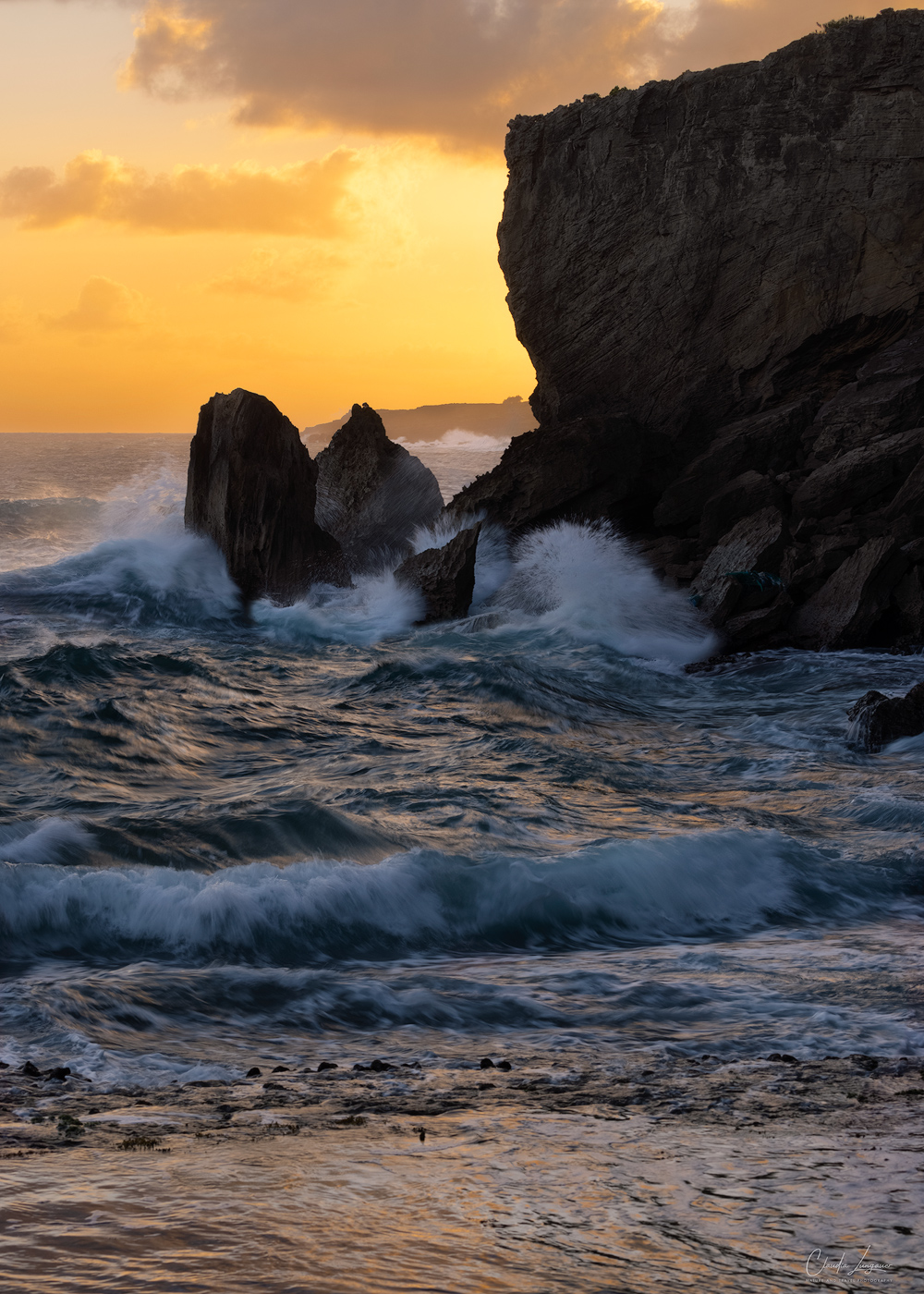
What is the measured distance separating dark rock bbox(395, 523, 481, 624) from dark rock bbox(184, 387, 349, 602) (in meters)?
3.55

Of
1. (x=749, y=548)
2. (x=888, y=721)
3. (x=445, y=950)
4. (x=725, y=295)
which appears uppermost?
(x=725, y=295)

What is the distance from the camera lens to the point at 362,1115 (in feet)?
12.0

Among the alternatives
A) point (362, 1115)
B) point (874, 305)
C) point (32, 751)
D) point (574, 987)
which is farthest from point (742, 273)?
point (362, 1115)

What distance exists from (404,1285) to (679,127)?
2322 cm

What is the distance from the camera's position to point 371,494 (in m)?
25.0

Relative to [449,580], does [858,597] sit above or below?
above

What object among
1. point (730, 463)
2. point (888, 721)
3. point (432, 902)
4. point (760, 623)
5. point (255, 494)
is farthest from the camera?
point (255, 494)

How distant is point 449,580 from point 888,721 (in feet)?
33.1

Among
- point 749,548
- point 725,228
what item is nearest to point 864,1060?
point 749,548

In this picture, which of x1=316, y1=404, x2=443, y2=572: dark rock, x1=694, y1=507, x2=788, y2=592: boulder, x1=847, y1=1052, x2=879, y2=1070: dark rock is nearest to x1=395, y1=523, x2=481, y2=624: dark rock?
x1=694, y1=507, x2=788, y2=592: boulder

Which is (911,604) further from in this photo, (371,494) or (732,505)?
(371,494)

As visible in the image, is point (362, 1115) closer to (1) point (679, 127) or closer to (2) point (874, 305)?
(2) point (874, 305)

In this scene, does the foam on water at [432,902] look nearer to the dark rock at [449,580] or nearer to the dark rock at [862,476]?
the dark rock at [862,476]

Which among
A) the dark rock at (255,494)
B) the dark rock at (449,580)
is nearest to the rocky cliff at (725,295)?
the dark rock at (449,580)
